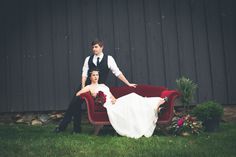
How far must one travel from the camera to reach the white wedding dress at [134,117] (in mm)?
5930

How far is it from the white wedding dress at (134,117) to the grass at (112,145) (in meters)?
0.36

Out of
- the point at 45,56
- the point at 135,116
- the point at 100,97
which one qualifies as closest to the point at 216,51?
the point at 135,116

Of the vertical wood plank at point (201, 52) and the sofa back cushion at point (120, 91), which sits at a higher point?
the vertical wood plank at point (201, 52)

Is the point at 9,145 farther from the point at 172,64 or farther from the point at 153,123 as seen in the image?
the point at 172,64

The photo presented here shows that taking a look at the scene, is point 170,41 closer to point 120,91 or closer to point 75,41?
point 120,91

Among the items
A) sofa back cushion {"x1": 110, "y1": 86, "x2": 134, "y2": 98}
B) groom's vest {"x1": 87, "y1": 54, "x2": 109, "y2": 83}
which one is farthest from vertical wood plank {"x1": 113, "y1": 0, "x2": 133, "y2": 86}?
groom's vest {"x1": 87, "y1": 54, "x2": 109, "y2": 83}

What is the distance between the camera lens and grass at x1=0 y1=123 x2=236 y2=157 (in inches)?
179

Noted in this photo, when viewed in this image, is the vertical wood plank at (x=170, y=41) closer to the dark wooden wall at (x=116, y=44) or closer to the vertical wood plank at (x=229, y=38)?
the dark wooden wall at (x=116, y=44)

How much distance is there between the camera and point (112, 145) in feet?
16.7

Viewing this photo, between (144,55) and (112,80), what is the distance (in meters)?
1.00

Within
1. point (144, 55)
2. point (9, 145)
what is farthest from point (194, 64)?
point (9, 145)

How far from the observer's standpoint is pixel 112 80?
7770 millimetres

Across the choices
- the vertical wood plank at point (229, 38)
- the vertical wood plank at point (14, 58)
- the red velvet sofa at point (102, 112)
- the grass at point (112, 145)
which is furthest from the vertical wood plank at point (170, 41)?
the vertical wood plank at point (14, 58)

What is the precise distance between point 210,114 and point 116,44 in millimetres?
2867
